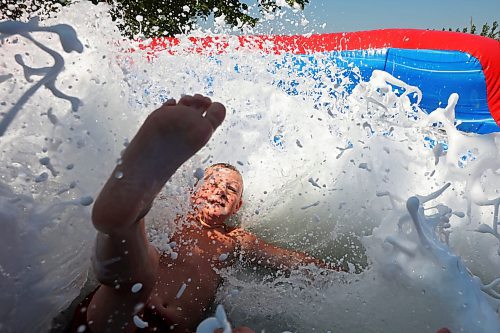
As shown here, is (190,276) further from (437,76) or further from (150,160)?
(437,76)

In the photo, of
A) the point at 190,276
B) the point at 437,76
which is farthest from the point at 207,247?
the point at 437,76

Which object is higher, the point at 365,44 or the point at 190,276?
the point at 365,44

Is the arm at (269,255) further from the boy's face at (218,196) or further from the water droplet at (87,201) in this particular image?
the water droplet at (87,201)

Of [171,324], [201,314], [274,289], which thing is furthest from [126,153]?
[274,289]

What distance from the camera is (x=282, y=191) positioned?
1.77m

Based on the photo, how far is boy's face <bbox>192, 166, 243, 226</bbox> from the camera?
1339 millimetres

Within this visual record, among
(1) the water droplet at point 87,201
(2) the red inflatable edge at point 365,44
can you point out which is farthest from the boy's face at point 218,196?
→ (2) the red inflatable edge at point 365,44

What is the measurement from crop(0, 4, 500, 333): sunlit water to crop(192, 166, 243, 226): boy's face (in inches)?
2.9

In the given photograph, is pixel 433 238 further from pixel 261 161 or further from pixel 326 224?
pixel 261 161

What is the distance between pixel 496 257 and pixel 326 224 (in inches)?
19.5

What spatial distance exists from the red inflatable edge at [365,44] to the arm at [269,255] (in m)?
1.23

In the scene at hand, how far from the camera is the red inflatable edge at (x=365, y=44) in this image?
2.20 metres

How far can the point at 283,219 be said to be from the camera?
1.68m

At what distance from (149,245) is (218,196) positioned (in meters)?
0.52
